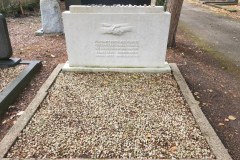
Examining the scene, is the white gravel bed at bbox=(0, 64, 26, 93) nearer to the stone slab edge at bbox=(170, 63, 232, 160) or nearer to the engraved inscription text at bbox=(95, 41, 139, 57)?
the engraved inscription text at bbox=(95, 41, 139, 57)

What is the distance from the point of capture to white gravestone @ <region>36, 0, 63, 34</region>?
7.62m

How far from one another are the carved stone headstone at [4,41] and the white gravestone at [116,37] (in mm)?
1121

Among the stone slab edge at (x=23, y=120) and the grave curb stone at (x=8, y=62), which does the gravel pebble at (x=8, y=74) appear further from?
the stone slab edge at (x=23, y=120)

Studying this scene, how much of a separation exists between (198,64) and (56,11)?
177 inches

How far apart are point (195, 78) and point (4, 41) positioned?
3.78 meters

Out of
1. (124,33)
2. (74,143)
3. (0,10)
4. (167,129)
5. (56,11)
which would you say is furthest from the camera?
(0,10)

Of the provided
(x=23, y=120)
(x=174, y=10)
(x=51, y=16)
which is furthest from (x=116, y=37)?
(x=51, y=16)

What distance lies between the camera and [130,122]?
341 centimetres

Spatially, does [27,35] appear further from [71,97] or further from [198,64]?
[198,64]

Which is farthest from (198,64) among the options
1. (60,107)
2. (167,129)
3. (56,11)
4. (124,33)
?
(56,11)

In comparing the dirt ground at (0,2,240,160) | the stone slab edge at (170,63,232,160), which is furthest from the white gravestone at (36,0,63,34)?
the stone slab edge at (170,63,232,160)

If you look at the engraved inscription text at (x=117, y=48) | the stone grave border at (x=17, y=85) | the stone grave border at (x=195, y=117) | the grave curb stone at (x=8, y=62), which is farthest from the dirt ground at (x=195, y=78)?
the engraved inscription text at (x=117, y=48)

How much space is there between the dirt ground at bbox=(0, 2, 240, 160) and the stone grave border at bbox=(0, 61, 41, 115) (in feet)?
0.30

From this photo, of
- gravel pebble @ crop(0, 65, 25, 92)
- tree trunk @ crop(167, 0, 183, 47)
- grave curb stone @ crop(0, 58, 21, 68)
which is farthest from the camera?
tree trunk @ crop(167, 0, 183, 47)
